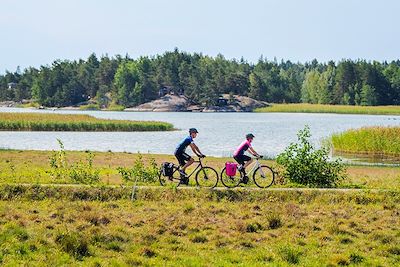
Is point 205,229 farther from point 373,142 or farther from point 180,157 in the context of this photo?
point 373,142

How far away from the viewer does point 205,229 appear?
1627 centimetres

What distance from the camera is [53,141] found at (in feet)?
196

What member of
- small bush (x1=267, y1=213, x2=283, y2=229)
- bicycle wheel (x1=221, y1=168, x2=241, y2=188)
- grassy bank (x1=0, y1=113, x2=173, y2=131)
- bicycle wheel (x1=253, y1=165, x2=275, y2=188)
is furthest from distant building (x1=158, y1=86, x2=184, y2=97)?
small bush (x1=267, y1=213, x2=283, y2=229)

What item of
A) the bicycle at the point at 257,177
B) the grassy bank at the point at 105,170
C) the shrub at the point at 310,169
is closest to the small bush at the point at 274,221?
the bicycle at the point at 257,177

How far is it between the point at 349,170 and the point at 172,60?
166960 mm

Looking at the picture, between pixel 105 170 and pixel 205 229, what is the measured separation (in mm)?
15135

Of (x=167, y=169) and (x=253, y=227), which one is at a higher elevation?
(x=167, y=169)

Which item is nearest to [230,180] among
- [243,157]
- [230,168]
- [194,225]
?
[230,168]

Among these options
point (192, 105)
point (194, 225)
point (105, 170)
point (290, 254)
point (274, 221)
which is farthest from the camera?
point (192, 105)

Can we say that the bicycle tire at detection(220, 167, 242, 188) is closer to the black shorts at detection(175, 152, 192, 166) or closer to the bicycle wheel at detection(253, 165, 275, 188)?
the bicycle wheel at detection(253, 165, 275, 188)

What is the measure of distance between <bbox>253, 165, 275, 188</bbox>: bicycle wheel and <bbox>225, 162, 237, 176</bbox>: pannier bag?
88cm

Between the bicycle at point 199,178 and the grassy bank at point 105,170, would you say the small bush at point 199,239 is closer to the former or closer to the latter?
the bicycle at point 199,178

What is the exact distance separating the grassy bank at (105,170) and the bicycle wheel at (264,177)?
265 cm

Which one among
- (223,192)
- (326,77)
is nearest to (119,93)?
(326,77)
